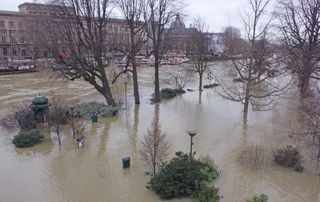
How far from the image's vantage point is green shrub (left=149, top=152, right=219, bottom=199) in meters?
10.7

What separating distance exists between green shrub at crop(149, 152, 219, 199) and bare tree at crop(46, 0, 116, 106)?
1413 cm

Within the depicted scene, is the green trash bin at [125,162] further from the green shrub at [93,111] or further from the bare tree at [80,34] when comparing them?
the bare tree at [80,34]

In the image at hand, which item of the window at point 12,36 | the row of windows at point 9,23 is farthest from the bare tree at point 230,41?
the window at point 12,36

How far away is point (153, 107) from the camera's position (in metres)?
25.7

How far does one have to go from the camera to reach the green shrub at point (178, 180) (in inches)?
422

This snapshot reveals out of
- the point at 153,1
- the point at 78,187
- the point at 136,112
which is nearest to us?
the point at 78,187

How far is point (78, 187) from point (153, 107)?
47.5ft

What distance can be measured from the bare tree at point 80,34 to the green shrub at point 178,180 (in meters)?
14.1

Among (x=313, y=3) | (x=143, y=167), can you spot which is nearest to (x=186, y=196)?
(x=143, y=167)

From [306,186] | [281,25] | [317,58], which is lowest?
[306,186]

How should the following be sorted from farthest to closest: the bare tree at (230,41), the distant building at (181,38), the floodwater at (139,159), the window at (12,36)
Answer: the window at (12,36) < the bare tree at (230,41) < the distant building at (181,38) < the floodwater at (139,159)

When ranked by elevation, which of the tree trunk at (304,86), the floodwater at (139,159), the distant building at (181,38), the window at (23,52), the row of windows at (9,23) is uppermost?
the row of windows at (9,23)

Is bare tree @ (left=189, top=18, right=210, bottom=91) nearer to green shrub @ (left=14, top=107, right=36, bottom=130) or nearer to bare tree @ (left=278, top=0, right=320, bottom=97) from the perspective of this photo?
bare tree @ (left=278, top=0, right=320, bottom=97)

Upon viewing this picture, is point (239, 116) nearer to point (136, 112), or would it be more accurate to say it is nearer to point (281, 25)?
point (136, 112)
